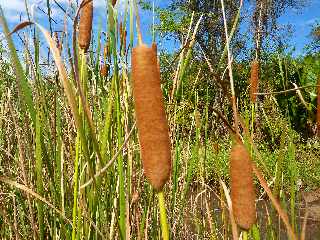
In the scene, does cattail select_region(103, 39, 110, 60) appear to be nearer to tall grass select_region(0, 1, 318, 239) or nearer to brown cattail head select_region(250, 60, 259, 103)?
tall grass select_region(0, 1, 318, 239)

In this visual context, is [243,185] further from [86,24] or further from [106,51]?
[106,51]

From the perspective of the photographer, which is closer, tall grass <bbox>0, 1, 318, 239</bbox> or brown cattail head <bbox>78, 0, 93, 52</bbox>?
tall grass <bbox>0, 1, 318, 239</bbox>

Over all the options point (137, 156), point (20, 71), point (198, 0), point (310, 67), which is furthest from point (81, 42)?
point (198, 0)

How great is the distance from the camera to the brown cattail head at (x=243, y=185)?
18.9 inches

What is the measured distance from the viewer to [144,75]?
1.43 feet

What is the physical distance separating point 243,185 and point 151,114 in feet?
0.36

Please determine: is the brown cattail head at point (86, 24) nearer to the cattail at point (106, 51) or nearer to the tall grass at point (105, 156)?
the tall grass at point (105, 156)

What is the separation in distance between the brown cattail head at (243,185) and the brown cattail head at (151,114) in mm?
64

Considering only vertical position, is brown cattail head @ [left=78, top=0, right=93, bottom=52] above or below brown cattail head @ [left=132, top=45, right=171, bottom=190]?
above

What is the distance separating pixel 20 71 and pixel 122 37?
0.56 metres

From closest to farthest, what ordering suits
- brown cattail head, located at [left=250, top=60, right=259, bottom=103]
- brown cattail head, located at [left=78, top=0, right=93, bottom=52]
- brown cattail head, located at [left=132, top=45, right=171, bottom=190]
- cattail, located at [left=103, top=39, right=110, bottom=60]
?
brown cattail head, located at [left=132, top=45, right=171, bottom=190] < brown cattail head, located at [left=78, top=0, right=93, bottom=52] < brown cattail head, located at [left=250, top=60, right=259, bottom=103] < cattail, located at [left=103, top=39, right=110, bottom=60]

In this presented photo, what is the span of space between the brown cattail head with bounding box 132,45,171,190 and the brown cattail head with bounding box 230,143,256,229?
6 cm

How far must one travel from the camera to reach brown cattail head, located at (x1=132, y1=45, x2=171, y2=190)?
44 cm

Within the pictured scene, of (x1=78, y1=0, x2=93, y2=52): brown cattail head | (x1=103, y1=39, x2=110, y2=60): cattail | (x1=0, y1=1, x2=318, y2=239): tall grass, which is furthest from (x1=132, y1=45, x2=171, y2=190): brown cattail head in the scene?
(x1=103, y1=39, x2=110, y2=60): cattail
